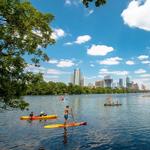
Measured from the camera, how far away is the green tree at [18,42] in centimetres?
2061

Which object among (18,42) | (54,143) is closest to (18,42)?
(18,42)

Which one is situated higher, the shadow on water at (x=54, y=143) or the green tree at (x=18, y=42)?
the green tree at (x=18, y=42)

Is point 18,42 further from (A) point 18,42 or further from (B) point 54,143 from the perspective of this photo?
(B) point 54,143

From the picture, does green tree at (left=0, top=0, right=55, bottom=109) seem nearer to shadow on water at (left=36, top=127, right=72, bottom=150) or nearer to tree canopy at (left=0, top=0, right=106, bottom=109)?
tree canopy at (left=0, top=0, right=106, bottom=109)

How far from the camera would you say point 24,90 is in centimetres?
2303

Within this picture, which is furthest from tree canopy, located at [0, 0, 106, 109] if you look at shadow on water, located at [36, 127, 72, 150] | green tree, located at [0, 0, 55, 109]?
shadow on water, located at [36, 127, 72, 150]

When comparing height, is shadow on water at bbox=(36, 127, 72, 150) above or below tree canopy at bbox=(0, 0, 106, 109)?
below

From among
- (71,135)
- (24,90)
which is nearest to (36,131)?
(71,135)

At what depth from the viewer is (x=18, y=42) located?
851 inches

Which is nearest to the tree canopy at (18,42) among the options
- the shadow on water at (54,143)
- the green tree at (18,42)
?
the green tree at (18,42)

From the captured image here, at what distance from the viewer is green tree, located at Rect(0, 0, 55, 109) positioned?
20.6 meters

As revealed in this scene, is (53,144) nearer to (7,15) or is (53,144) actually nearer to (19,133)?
(19,133)

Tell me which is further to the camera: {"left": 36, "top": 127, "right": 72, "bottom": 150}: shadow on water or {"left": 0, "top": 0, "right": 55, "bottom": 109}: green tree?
{"left": 36, "top": 127, "right": 72, "bottom": 150}: shadow on water

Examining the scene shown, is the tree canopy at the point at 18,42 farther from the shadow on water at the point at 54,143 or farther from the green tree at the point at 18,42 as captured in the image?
the shadow on water at the point at 54,143
